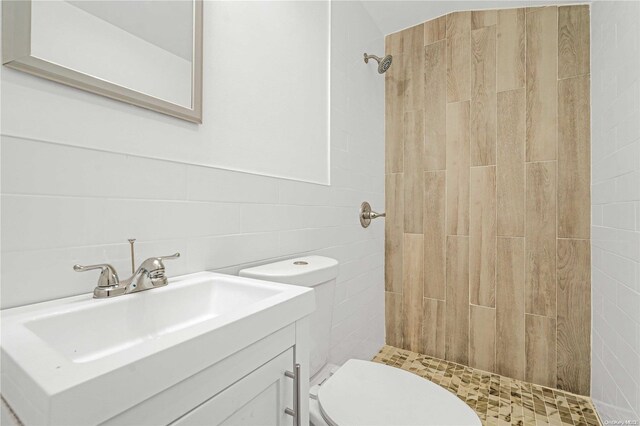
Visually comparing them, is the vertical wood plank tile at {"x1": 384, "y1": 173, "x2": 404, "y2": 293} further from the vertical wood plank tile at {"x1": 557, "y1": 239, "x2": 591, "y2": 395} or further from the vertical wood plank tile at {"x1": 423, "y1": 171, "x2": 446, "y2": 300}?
the vertical wood plank tile at {"x1": 557, "y1": 239, "x2": 591, "y2": 395}

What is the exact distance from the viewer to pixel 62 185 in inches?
25.6

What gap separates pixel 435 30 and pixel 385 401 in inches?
79.8

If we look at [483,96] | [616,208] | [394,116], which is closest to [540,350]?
[616,208]

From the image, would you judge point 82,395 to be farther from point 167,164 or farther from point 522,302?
point 522,302

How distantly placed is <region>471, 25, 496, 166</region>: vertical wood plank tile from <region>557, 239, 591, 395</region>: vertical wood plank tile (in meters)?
0.61

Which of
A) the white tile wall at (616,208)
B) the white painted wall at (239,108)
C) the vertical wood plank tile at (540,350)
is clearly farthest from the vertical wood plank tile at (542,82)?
the white painted wall at (239,108)

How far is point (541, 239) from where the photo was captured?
167cm

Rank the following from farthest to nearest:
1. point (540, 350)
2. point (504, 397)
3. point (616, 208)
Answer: point (540, 350) < point (504, 397) < point (616, 208)

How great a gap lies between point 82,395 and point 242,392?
0.91ft

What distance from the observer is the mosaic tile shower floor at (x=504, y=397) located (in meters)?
1.41

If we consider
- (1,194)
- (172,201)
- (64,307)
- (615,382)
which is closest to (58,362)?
(64,307)

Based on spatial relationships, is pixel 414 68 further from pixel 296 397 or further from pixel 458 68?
pixel 296 397

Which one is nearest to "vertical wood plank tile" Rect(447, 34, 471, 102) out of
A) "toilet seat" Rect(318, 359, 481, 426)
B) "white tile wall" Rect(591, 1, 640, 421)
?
"white tile wall" Rect(591, 1, 640, 421)

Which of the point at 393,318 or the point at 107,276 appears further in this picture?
the point at 393,318
